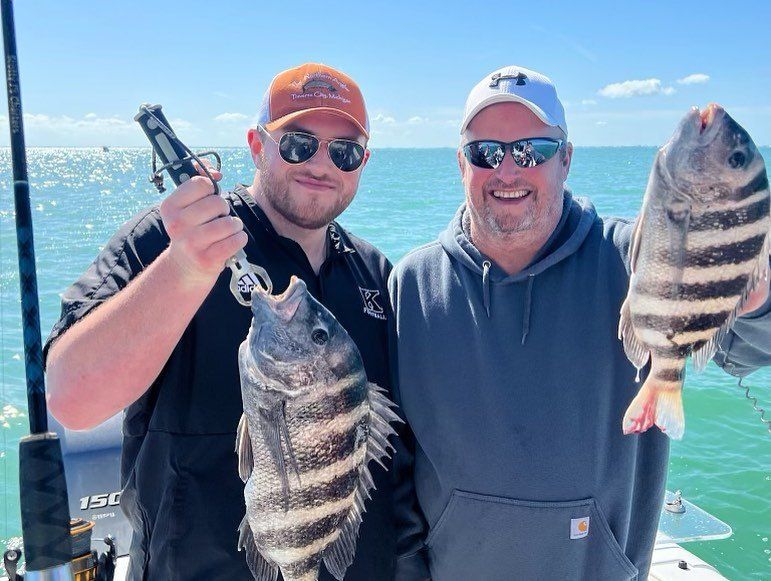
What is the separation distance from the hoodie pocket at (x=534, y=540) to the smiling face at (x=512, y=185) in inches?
43.1

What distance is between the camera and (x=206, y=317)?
235 cm

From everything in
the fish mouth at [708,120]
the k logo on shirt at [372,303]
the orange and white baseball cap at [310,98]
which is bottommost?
the k logo on shirt at [372,303]

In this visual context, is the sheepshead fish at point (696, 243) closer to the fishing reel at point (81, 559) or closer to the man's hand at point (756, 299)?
the man's hand at point (756, 299)

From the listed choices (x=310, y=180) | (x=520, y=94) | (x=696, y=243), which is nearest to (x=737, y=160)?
(x=696, y=243)

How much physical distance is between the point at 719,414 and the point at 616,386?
761 cm

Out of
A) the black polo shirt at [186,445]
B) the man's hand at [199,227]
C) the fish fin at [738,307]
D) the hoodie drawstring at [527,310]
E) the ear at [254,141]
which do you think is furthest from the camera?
the ear at [254,141]

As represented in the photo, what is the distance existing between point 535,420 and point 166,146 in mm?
1666

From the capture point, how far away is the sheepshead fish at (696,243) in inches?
70.7

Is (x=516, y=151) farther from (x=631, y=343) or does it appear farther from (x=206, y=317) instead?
(x=206, y=317)

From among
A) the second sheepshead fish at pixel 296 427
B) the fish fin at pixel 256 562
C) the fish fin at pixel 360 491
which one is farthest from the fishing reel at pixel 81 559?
the fish fin at pixel 360 491

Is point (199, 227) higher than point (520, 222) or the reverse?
higher

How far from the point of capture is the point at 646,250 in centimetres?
189

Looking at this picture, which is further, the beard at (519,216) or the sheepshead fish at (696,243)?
the beard at (519,216)

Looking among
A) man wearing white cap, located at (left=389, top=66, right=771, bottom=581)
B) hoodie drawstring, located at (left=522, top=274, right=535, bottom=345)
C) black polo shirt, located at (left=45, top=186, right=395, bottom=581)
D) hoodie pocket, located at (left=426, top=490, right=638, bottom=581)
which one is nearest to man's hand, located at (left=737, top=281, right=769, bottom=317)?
man wearing white cap, located at (left=389, top=66, right=771, bottom=581)
